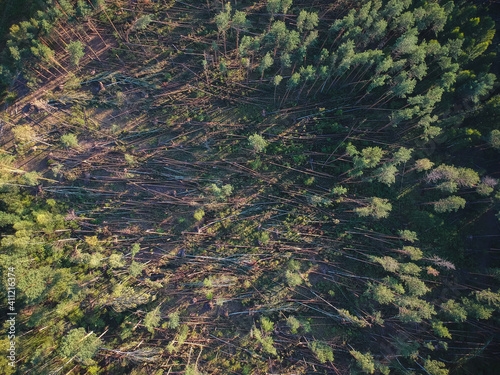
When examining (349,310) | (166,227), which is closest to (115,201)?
(166,227)

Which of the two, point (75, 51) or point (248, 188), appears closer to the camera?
point (75, 51)

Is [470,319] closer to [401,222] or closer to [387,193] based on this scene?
[401,222]

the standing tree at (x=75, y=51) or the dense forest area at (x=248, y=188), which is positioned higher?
the standing tree at (x=75, y=51)

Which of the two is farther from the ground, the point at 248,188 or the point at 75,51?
the point at 75,51

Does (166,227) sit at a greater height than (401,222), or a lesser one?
greater

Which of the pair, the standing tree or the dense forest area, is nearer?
the dense forest area

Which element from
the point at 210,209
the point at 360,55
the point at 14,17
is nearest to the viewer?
the point at 360,55

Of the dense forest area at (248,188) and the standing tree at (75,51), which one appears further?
the standing tree at (75,51)

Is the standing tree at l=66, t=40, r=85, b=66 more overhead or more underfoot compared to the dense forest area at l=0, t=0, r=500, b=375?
more overhead
